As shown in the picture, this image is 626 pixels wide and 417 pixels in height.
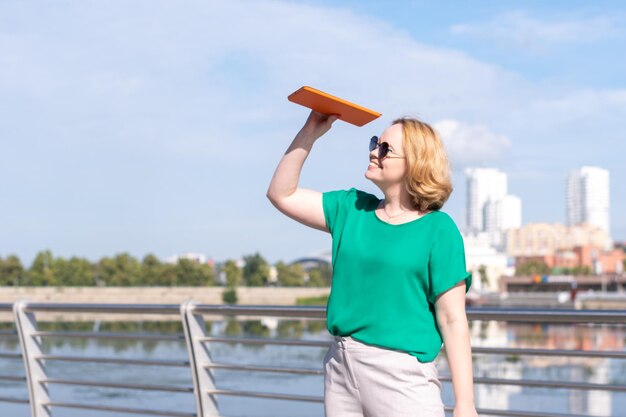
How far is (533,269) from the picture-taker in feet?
426

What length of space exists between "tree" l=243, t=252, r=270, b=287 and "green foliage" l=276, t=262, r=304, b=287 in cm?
126

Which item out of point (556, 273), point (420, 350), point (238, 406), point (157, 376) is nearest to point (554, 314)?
point (420, 350)

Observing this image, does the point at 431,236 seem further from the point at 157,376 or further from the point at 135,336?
the point at 157,376

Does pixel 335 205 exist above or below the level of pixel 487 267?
below

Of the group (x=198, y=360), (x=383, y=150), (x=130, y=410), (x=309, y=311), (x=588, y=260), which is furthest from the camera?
(x=588, y=260)

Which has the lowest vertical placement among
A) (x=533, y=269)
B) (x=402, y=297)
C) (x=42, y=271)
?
(x=402, y=297)

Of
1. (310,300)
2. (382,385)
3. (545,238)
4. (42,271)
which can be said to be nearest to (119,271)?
(42,271)

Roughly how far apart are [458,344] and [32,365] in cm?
345

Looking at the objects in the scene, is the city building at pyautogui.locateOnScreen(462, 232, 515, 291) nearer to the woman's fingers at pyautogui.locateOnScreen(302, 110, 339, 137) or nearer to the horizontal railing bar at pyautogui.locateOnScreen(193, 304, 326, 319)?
the horizontal railing bar at pyautogui.locateOnScreen(193, 304, 326, 319)

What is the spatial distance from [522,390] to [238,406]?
11594 millimetres

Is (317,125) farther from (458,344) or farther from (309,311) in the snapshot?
(309,311)

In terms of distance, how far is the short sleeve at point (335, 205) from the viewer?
8.27 ft

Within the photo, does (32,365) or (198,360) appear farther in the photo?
(32,365)

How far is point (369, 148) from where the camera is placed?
8.21 ft
